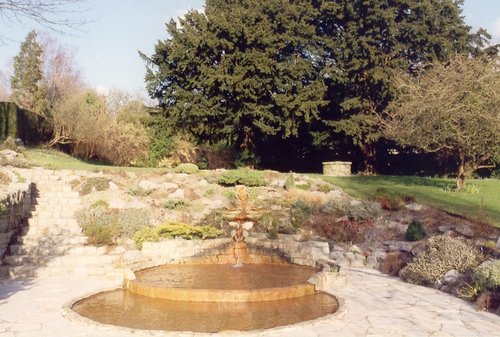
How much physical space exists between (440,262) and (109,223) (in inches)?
347

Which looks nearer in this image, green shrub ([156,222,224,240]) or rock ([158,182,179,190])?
green shrub ([156,222,224,240])

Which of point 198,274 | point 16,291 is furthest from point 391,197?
point 16,291

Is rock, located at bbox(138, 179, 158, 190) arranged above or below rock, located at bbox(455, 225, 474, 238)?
above

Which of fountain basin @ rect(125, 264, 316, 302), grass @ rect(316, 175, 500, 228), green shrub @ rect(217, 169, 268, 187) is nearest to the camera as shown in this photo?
fountain basin @ rect(125, 264, 316, 302)

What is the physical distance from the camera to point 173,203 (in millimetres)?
15695

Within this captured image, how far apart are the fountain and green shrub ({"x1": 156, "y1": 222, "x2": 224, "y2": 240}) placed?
1.64 m

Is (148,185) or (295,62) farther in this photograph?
(295,62)

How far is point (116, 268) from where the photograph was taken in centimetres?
1047

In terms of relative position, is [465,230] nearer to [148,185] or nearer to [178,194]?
[178,194]

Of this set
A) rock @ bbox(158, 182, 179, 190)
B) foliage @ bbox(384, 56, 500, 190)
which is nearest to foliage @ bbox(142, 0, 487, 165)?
foliage @ bbox(384, 56, 500, 190)

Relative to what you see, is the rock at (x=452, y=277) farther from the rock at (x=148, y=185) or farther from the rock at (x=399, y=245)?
the rock at (x=148, y=185)

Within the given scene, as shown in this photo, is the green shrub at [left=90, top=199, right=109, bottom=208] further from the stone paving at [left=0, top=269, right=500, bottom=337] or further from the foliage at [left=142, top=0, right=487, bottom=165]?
the foliage at [left=142, top=0, right=487, bottom=165]

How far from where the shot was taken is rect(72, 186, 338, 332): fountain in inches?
279

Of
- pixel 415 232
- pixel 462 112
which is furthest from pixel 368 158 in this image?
pixel 415 232
